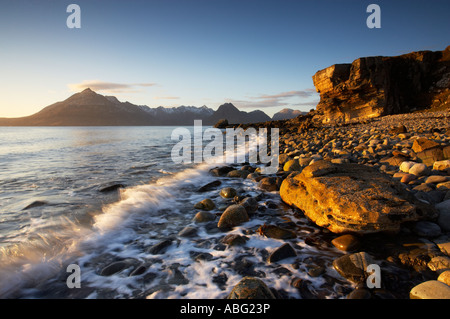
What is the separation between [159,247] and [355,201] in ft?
9.20

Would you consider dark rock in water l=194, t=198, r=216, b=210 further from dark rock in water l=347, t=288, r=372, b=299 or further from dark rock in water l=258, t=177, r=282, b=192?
dark rock in water l=347, t=288, r=372, b=299

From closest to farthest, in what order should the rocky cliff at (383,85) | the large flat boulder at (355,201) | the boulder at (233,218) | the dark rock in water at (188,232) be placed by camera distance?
the large flat boulder at (355,201)
the dark rock in water at (188,232)
the boulder at (233,218)
the rocky cliff at (383,85)

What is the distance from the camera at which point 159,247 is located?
3004 mm

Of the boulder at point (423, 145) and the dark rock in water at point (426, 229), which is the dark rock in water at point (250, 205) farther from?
the boulder at point (423, 145)

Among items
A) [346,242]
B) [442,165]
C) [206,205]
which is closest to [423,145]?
[442,165]

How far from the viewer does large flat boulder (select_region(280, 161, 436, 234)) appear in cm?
260

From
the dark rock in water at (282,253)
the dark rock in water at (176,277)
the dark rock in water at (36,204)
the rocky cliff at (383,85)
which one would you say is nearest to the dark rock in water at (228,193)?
the dark rock in water at (282,253)

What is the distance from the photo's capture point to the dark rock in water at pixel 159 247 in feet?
9.58

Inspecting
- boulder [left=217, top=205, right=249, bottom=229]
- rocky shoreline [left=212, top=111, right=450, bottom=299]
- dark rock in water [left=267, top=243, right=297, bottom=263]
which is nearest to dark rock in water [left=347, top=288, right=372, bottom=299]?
rocky shoreline [left=212, top=111, right=450, bottom=299]

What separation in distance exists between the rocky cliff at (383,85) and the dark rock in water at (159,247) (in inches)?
1191

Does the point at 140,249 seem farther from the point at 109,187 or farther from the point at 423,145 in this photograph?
the point at 423,145

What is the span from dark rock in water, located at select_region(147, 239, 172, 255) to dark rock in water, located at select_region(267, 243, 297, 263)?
1.48m

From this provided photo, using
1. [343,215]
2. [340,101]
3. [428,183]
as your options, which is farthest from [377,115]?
[343,215]
